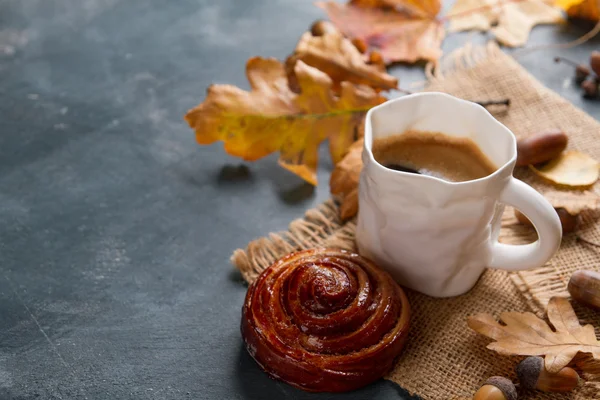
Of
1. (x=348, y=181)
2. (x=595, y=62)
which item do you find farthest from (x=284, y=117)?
(x=595, y=62)

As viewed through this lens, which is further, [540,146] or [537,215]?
[540,146]

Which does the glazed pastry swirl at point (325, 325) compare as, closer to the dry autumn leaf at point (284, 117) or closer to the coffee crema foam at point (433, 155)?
the coffee crema foam at point (433, 155)

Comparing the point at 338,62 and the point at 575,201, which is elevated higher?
the point at 338,62

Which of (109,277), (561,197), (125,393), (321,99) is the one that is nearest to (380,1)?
(321,99)

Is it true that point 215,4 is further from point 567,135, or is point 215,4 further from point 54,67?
point 567,135

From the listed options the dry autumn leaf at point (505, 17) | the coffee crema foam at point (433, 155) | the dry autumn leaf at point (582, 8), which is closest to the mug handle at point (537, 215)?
the coffee crema foam at point (433, 155)

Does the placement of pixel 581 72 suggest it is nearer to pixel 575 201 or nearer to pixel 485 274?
pixel 575 201
